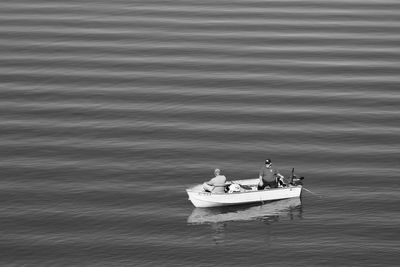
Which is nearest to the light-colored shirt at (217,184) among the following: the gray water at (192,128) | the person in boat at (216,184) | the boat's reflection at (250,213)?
the person in boat at (216,184)

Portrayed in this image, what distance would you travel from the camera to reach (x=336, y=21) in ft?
223

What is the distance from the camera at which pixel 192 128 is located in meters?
52.6

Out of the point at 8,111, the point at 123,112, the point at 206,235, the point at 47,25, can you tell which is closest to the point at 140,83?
the point at 123,112

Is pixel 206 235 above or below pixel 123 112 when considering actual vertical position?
below

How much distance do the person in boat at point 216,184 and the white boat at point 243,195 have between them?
23 centimetres

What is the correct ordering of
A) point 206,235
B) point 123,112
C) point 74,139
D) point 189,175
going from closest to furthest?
point 206,235 < point 189,175 < point 74,139 < point 123,112

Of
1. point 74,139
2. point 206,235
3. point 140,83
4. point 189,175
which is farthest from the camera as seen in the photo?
point 140,83

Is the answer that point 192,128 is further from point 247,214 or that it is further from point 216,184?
point 247,214

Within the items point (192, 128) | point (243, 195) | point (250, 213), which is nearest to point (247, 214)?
point (250, 213)

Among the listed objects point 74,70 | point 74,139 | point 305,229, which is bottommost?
point 305,229

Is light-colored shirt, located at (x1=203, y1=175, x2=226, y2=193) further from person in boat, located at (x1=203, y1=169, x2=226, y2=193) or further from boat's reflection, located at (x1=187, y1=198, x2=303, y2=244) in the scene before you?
boat's reflection, located at (x1=187, y1=198, x2=303, y2=244)

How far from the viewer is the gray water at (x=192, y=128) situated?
40531 millimetres

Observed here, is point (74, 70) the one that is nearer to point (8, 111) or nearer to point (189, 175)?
point (8, 111)

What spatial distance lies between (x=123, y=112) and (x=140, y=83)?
441cm
